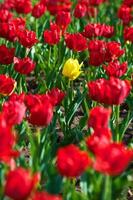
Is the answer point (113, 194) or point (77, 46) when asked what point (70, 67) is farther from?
point (113, 194)

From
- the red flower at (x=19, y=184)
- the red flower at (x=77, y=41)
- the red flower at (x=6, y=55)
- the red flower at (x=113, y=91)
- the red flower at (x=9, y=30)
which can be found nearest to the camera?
the red flower at (x=19, y=184)

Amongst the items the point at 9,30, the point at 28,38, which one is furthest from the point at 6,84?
the point at 9,30

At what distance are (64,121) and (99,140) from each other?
4.88 ft

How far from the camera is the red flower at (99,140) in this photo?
74.4 inches

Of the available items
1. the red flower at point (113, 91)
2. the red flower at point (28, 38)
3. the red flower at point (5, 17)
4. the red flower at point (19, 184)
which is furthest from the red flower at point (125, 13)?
the red flower at point (19, 184)

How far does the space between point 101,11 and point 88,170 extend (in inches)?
A: 188

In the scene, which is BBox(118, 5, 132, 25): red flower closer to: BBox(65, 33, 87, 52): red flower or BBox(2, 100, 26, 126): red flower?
BBox(65, 33, 87, 52): red flower

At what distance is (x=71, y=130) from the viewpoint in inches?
134

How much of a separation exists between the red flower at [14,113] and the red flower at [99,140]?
37 centimetres

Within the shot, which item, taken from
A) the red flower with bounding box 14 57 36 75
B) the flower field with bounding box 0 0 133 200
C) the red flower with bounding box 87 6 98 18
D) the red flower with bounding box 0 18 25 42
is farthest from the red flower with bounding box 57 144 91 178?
the red flower with bounding box 87 6 98 18

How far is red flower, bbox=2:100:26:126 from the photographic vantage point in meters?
2.31

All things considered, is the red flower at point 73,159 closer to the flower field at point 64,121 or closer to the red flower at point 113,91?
the flower field at point 64,121

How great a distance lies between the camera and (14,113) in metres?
2.34

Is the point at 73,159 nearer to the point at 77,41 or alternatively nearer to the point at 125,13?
the point at 77,41
